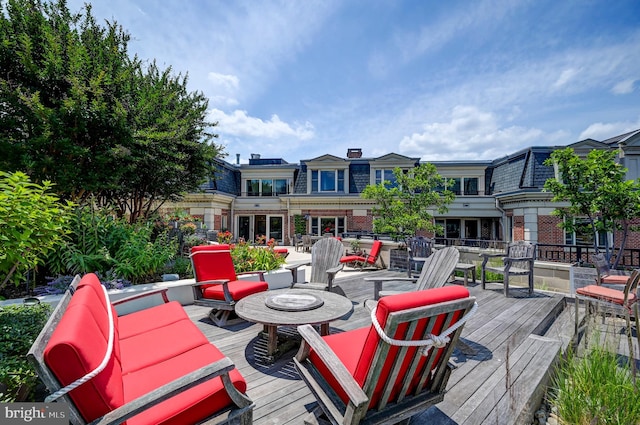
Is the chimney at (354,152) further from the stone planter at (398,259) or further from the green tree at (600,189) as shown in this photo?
the green tree at (600,189)

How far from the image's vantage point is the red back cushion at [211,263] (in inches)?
159

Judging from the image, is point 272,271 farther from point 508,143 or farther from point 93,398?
point 508,143

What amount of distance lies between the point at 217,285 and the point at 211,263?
16.7 inches

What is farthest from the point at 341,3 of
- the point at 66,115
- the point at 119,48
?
the point at 66,115

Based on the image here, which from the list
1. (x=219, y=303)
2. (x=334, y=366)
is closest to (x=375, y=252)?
(x=219, y=303)

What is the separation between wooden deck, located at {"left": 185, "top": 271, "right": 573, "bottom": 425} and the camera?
6.48 ft

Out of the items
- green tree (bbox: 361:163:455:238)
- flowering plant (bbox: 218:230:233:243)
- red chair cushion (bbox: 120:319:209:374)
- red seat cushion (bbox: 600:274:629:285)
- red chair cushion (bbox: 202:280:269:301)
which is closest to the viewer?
red chair cushion (bbox: 120:319:209:374)

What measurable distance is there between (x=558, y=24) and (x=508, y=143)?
13748 millimetres

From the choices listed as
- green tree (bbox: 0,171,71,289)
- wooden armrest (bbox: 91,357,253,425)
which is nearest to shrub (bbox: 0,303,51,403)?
green tree (bbox: 0,171,71,289)

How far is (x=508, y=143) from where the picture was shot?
1736cm

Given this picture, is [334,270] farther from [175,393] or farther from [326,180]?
[326,180]

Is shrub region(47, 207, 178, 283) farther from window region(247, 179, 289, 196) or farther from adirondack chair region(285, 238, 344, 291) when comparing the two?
window region(247, 179, 289, 196)

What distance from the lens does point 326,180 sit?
17438 mm

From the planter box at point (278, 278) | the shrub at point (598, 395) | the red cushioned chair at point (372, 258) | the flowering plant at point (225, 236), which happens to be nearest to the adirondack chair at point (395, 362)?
the shrub at point (598, 395)
